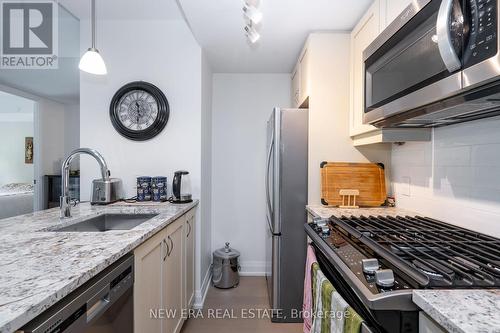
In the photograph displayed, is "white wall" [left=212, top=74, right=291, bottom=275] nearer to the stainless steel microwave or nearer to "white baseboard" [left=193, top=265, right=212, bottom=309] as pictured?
"white baseboard" [left=193, top=265, right=212, bottom=309]

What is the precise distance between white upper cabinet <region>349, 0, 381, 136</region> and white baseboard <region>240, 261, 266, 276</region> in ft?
6.26

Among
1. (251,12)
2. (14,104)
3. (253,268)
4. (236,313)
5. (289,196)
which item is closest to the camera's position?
(251,12)

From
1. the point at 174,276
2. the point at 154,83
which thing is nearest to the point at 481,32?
the point at 174,276

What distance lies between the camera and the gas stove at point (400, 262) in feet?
2.27

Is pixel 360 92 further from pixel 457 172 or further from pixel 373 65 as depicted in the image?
pixel 457 172

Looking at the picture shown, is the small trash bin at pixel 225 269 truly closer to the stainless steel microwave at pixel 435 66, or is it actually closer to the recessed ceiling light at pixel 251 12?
the stainless steel microwave at pixel 435 66

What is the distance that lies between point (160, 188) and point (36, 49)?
6.10ft

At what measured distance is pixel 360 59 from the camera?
1.83m

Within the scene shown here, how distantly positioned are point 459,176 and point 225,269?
7.01 feet

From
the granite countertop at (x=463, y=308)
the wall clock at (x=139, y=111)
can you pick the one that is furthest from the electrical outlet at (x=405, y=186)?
the wall clock at (x=139, y=111)

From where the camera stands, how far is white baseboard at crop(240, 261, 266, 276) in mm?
3076

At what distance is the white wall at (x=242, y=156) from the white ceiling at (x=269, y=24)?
0.42m

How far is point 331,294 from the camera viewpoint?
963mm

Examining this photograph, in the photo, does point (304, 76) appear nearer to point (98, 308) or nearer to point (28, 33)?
point (98, 308)
